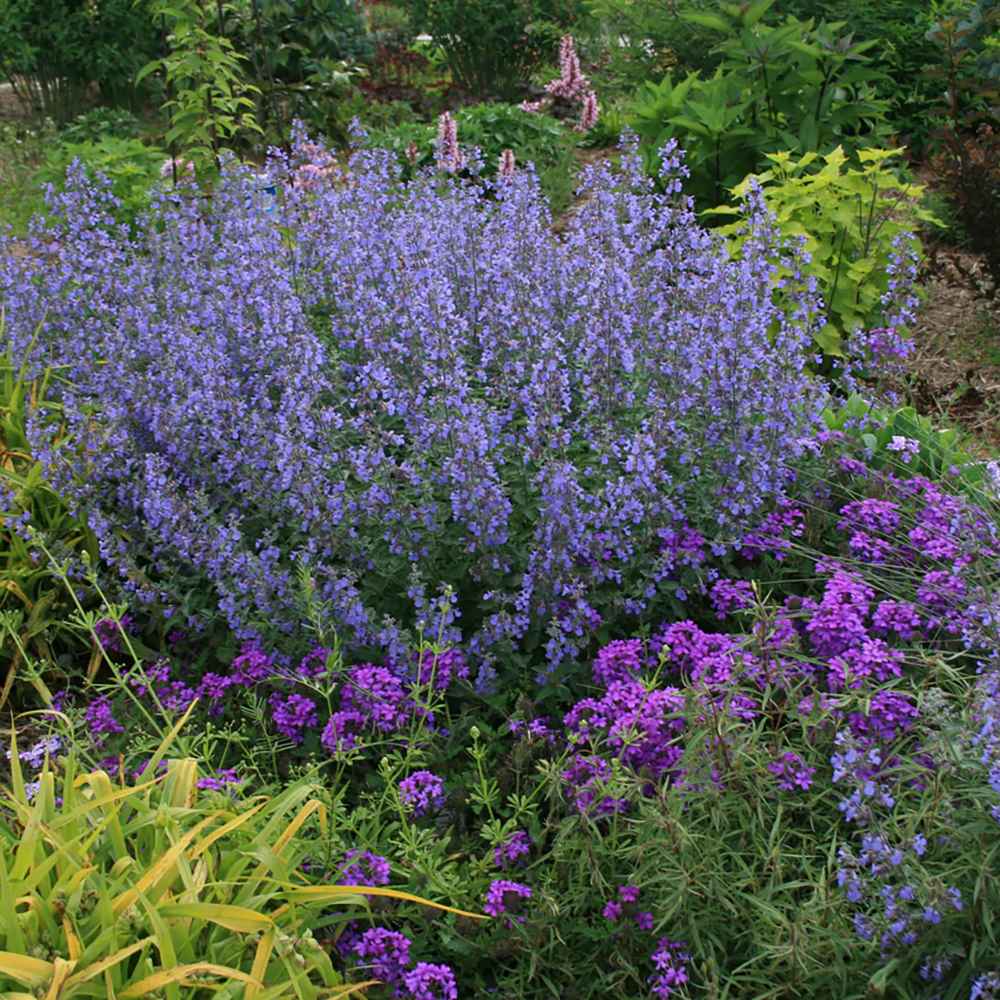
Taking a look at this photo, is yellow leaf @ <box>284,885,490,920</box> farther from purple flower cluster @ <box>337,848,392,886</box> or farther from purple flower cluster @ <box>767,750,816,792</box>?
purple flower cluster @ <box>767,750,816,792</box>

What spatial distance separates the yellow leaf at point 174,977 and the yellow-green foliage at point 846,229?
14.0ft

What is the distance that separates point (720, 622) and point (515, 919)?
134cm

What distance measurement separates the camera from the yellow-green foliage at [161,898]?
2.29 metres

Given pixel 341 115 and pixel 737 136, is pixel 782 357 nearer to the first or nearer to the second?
pixel 737 136

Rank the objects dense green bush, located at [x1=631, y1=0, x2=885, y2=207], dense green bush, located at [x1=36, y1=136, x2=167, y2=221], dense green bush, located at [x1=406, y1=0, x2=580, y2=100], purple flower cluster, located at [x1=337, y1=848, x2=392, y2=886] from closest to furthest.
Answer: purple flower cluster, located at [x1=337, y1=848, x2=392, y2=886] < dense green bush, located at [x1=631, y1=0, x2=885, y2=207] < dense green bush, located at [x1=36, y1=136, x2=167, y2=221] < dense green bush, located at [x1=406, y1=0, x2=580, y2=100]

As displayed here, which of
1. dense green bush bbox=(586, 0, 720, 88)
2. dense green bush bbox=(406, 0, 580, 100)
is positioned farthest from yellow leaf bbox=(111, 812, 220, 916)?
dense green bush bbox=(406, 0, 580, 100)

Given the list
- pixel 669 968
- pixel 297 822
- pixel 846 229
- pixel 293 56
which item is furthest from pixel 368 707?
pixel 293 56

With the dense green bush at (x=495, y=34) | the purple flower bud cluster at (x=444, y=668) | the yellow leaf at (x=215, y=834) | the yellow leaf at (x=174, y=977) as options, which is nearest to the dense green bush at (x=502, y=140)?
the dense green bush at (x=495, y=34)

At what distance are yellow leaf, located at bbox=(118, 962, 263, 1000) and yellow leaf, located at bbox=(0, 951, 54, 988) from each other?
5.8 inches

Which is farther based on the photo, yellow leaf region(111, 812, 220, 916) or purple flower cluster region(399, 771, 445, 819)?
purple flower cluster region(399, 771, 445, 819)

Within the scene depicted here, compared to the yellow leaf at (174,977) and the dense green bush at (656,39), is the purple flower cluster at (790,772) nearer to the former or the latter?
the yellow leaf at (174,977)

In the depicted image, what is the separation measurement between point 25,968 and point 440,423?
5.72 ft

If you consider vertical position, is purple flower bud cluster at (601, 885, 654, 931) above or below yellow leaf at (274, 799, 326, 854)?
below

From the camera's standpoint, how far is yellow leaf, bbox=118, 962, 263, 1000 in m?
2.19
